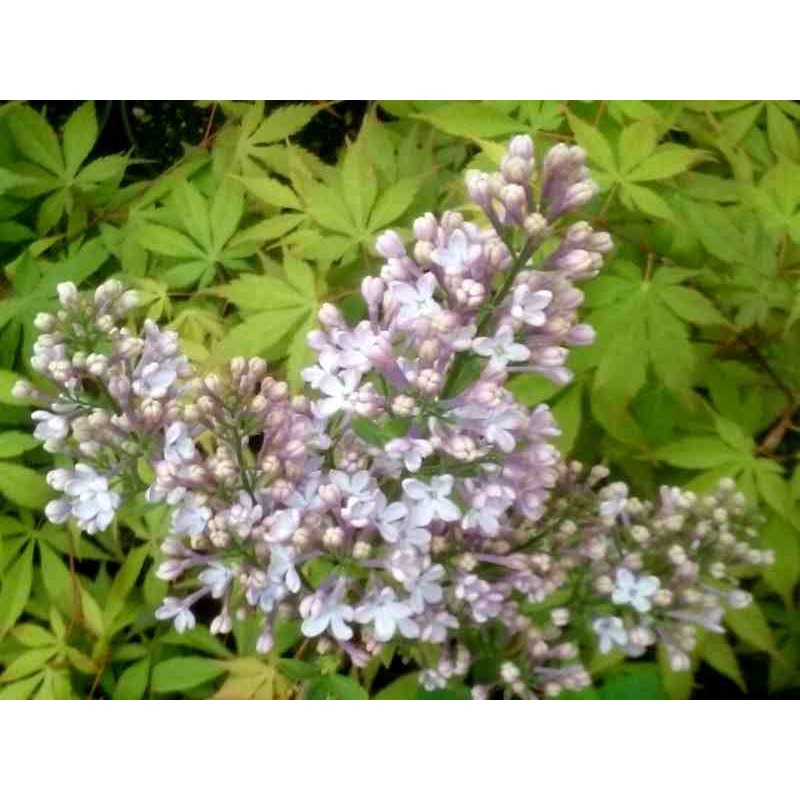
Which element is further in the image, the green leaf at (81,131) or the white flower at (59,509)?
the green leaf at (81,131)

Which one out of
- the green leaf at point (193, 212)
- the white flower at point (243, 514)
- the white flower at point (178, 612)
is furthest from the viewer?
the green leaf at point (193, 212)

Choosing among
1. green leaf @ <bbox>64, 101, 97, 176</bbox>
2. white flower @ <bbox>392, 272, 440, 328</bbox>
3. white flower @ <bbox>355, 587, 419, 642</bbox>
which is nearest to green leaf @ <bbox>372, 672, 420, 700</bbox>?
white flower @ <bbox>355, 587, 419, 642</bbox>

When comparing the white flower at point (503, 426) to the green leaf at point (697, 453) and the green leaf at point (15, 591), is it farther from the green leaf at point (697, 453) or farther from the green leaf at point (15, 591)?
the green leaf at point (15, 591)

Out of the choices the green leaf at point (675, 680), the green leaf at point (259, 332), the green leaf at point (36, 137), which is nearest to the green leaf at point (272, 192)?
the green leaf at point (259, 332)

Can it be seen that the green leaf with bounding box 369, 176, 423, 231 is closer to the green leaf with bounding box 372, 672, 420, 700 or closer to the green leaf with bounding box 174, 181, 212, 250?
the green leaf with bounding box 174, 181, 212, 250

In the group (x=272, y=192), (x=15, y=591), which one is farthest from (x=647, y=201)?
(x=15, y=591)
